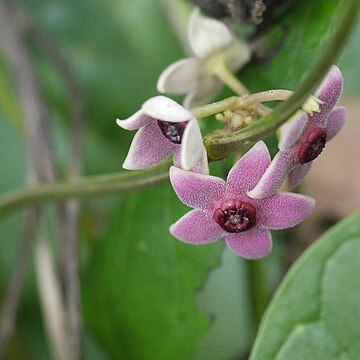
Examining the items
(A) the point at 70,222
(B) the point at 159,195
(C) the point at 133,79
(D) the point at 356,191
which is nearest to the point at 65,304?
(A) the point at 70,222

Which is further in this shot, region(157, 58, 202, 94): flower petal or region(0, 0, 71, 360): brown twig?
region(0, 0, 71, 360): brown twig

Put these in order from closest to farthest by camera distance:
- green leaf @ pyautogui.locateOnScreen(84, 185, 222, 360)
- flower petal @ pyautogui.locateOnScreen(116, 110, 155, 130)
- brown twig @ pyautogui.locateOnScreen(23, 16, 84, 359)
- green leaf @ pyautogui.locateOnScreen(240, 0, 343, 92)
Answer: flower petal @ pyautogui.locateOnScreen(116, 110, 155, 130), green leaf @ pyautogui.locateOnScreen(240, 0, 343, 92), green leaf @ pyautogui.locateOnScreen(84, 185, 222, 360), brown twig @ pyautogui.locateOnScreen(23, 16, 84, 359)

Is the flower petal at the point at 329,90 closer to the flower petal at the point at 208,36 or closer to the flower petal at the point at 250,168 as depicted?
the flower petal at the point at 250,168

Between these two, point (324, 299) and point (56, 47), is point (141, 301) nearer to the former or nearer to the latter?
point (324, 299)

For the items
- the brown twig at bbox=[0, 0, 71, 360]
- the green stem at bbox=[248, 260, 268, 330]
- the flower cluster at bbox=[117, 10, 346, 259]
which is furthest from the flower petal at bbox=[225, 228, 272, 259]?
the brown twig at bbox=[0, 0, 71, 360]

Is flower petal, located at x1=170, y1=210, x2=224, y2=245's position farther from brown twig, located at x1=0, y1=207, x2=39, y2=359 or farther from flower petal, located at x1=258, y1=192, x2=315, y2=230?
brown twig, located at x1=0, y1=207, x2=39, y2=359

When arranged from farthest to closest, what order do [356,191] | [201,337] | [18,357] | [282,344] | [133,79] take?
[356,191]
[133,79]
[18,357]
[201,337]
[282,344]

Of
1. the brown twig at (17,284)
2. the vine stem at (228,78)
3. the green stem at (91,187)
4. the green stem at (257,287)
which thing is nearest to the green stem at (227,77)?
the vine stem at (228,78)

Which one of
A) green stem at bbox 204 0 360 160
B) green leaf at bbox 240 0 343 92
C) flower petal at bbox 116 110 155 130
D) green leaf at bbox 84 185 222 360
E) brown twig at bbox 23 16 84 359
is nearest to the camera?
green stem at bbox 204 0 360 160
